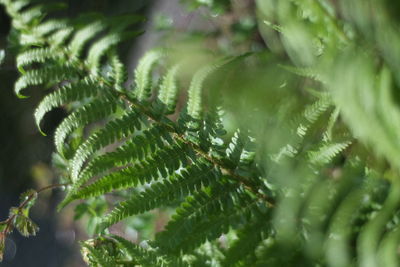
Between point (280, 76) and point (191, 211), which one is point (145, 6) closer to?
point (280, 76)

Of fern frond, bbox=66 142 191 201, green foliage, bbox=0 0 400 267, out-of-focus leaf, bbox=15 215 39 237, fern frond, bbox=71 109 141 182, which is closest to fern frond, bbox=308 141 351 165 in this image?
green foliage, bbox=0 0 400 267

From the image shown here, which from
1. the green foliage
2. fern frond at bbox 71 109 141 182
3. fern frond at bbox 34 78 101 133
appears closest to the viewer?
the green foliage

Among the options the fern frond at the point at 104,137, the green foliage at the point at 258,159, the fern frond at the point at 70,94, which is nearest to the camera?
the green foliage at the point at 258,159

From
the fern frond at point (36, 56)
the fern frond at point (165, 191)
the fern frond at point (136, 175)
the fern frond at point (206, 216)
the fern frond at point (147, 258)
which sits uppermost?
the fern frond at point (36, 56)

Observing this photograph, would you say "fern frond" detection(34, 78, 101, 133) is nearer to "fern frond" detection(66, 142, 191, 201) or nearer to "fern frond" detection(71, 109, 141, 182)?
"fern frond" detection(71, 109, 141, 182)

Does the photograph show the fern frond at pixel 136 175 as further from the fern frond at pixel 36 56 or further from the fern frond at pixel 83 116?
the fern frond at pixel 36 56

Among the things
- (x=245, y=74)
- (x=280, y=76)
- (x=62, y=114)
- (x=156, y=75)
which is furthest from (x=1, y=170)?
(x=280, y=76)

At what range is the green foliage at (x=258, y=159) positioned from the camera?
3.28ft

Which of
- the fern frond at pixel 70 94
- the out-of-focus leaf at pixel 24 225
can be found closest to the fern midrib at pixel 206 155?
the fern frond at pixel 70 94

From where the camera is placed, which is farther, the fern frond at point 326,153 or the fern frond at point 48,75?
the fern frond at point 48,75

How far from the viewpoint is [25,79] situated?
1.30 meters

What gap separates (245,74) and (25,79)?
599mm

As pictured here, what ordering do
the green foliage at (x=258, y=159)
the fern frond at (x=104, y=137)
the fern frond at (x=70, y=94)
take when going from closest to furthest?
1. the green foliage at (x=258, y=159)
2. the fern frond at (x=104, y=137)
3. the fern frond at (x=70, y=94)

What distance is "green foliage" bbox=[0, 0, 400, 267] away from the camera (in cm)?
100
